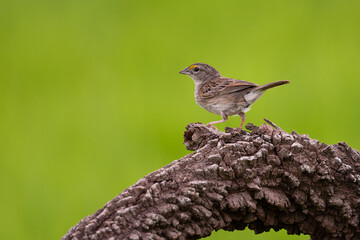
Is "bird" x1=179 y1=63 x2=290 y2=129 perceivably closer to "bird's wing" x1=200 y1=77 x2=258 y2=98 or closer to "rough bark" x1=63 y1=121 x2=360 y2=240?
"bird's wing" x1=200 y1=77 x2=258 y2=98

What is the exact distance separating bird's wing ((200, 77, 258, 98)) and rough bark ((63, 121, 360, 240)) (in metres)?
1.97

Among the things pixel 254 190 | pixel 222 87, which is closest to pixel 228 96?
pixel 222 87

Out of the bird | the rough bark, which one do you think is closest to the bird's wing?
the bird

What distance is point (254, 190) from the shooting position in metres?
2.82

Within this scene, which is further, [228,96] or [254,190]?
[228,96]

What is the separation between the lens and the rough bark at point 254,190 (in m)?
2.65

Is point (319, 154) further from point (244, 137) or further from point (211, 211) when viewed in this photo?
point (211, 211)

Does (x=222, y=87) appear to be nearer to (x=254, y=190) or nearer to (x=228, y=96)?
(x=228, y=96)

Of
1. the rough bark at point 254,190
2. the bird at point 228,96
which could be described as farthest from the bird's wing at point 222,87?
the rough bark at point 254,190

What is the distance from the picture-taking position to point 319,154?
294 centimetres

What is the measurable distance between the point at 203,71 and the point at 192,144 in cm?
243

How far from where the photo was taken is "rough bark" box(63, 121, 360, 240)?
2652 millimetres

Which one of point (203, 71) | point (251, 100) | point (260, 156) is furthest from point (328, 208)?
point (203, 71)

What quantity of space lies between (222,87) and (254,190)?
8.21 ft
